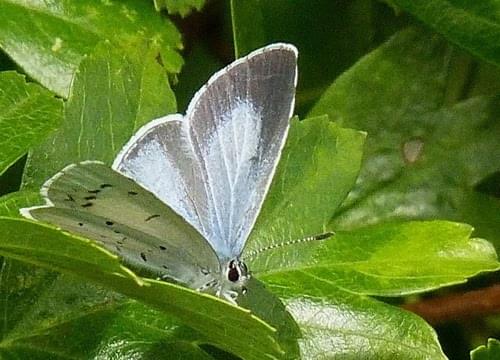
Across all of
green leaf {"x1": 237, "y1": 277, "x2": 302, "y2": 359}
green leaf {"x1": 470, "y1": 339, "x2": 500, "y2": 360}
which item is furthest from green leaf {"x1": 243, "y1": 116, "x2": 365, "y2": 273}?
green leaf {"x1": 470, "y1": 339, "x2": 500, "y2": 360}

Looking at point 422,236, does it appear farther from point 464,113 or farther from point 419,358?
point 464,113

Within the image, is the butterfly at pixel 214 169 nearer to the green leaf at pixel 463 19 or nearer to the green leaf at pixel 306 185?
the green leaf at pixel 306 185

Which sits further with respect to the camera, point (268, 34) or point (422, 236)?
point (268, 34)

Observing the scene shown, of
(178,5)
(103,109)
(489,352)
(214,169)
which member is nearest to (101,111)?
(103,109)

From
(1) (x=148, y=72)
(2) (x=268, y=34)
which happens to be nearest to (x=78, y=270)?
(1) (x=148, y=72)

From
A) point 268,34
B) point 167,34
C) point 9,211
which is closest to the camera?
point 9,211

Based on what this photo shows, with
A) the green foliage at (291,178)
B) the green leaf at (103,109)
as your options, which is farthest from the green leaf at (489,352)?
the green leaf at (103,109)
